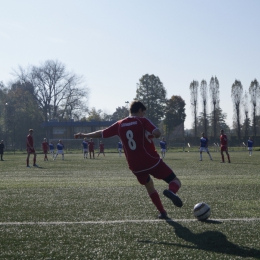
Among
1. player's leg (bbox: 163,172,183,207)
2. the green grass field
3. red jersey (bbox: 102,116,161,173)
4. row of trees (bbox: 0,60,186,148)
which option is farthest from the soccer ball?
row of trees (bbox: 0,60,186,148)

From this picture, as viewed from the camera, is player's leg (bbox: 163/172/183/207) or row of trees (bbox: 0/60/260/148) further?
row of trees (bbox: 0/60/260/148)

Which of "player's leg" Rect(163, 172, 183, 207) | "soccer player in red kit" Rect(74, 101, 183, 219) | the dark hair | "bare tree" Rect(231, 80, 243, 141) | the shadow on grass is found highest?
"bare tree" Rect(231, 80, 243, 141)

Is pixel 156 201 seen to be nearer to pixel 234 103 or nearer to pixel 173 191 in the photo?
pixel 173 191

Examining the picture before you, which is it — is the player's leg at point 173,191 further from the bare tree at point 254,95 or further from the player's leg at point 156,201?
the bare tree at point 254,95

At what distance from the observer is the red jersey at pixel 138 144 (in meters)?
6.84

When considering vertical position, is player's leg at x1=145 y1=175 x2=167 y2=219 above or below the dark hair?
below

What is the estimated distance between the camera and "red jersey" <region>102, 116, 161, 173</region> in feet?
22.4

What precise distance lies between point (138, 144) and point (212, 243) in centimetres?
198

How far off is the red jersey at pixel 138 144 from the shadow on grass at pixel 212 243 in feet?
3.45

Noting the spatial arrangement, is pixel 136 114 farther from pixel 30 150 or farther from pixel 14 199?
pixel 30 150

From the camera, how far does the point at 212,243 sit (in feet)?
17.8

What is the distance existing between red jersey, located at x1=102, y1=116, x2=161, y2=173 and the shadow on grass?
1.05 m

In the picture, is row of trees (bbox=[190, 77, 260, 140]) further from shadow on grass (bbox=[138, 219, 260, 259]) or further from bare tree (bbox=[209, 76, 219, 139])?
shadow on grass (bbox=[138, 219, 260, 259])

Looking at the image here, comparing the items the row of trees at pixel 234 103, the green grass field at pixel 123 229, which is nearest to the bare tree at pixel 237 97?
the row of trees at pixel 234 103
